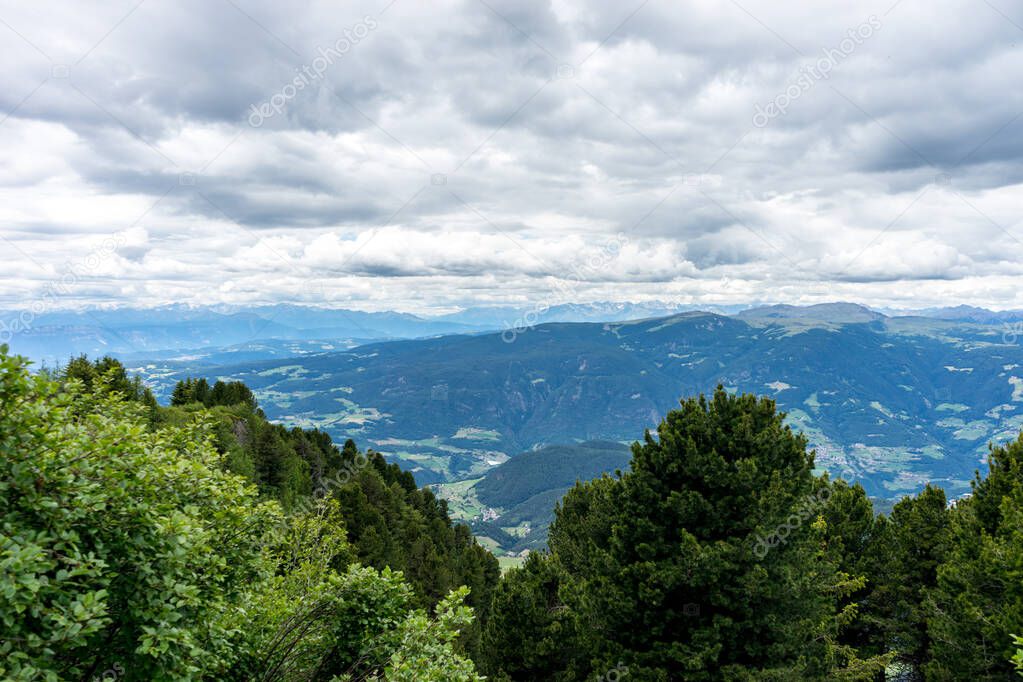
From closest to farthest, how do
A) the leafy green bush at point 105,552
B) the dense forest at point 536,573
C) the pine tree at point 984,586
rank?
the leafy green bush at point 105,552, the dense forest at point 536,573, the pine tree at point 984,586

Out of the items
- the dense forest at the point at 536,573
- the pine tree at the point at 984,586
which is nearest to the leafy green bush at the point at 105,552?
the dense forest at the point at 536,573

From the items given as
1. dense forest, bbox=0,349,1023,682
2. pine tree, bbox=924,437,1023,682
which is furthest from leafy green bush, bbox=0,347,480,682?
pine tree, bbox=924,437,1023,682

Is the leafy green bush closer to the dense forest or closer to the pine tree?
the dense forest

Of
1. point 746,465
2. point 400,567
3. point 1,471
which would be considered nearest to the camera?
point 1,471

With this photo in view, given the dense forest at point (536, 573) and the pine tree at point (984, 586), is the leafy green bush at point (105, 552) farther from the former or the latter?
the pine tree at point (984, 586)

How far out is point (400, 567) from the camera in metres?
46.7

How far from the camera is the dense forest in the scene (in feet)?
19.8

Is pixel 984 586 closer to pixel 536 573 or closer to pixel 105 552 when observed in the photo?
pixel 536 573

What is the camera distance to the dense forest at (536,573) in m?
6.04

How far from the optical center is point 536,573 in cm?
2562

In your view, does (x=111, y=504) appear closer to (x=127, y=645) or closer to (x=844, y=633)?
(x=127, y=645)

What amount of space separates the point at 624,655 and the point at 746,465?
755cm

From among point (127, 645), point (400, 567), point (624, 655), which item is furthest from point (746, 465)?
point (400, 567)

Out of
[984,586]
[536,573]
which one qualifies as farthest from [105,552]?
[984,586]
